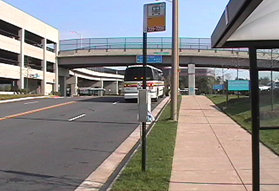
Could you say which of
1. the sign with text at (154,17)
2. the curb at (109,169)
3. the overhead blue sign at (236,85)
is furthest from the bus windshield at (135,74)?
the sign with text at (154,17)

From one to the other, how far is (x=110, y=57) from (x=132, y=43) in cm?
423

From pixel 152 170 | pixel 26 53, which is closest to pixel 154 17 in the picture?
pixel 152 170

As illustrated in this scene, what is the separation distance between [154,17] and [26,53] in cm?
5463

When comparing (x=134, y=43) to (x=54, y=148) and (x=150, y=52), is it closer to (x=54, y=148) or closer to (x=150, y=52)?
(x=150, y=52)

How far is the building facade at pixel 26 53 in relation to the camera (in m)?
53.3

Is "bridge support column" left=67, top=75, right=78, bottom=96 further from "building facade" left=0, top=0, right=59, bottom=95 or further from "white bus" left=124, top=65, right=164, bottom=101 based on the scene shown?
"white bus" left=124, top=65, right=164, bottom=101

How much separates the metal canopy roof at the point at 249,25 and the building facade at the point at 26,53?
49.3 m

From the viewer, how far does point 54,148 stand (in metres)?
10.1

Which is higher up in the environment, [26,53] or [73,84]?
[26,53]

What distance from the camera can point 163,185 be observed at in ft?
20.5

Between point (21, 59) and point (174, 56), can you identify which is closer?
point (174, 56)

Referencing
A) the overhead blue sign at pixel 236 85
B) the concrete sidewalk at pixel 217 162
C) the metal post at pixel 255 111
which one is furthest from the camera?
the overhead blue sign at pixel 236 85

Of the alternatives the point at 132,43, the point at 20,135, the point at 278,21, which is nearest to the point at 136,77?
the point at 20,135

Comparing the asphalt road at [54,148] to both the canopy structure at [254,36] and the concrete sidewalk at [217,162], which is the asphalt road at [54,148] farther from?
the canopy structure at [254,36]
